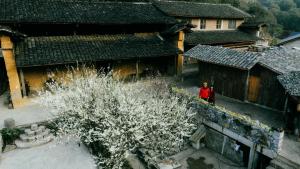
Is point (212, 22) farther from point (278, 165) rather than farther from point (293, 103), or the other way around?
point (278, 165)

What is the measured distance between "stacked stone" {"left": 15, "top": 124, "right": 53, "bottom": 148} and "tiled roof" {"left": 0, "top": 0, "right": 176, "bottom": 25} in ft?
24.3

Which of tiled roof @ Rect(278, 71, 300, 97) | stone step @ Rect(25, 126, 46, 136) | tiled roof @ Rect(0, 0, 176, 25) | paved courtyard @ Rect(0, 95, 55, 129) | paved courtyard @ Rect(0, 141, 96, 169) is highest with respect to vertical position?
tiled roof @ Rect(0, 0, 176, 25)

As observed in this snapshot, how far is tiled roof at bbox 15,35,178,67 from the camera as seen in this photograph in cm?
1535

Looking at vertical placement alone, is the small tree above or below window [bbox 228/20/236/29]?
below

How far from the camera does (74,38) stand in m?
18.1

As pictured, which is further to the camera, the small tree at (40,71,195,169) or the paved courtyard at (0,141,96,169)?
the paved courtyard at (0,141,96,169)

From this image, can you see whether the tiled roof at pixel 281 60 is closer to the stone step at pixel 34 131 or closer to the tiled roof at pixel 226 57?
the tiled roof at pixel 226 57

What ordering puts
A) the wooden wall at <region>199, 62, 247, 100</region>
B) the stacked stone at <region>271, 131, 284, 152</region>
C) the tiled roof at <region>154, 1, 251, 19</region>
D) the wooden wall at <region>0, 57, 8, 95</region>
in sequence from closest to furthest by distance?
1. the stacked stone at <region>271, 131, 284, 152</region>
2. the wooden wall at <region>199, 62, 247, 100</region>
3. the wooden wall at <region>0, 57, 8, 95</region>
4. the tiled roof at <region>154, 1, 251, 19</region>

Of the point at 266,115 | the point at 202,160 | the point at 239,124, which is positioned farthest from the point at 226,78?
the point at 202,160

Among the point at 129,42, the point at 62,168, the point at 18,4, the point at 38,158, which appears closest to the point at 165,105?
the point at 62,168

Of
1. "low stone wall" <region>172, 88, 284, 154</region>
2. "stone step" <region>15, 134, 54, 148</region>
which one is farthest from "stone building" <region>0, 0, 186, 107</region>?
"low stone wall" <region>172, 88, 284, 154</region>

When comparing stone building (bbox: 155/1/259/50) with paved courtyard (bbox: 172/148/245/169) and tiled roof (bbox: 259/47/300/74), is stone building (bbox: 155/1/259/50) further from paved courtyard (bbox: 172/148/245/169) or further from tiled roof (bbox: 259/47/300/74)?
paved courtyard (bbox: 172/148/245/169)

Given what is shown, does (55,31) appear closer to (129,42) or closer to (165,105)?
(129,42)

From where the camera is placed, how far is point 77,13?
60.3 feet
